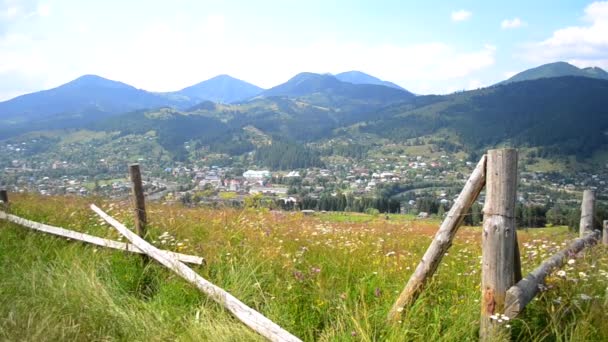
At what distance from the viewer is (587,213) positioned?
8.02 meters

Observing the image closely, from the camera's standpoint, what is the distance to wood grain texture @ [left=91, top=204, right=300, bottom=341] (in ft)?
13.0

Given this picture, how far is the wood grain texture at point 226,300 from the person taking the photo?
3973 mm

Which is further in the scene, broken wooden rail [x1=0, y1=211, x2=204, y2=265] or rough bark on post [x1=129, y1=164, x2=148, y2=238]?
rough bark on post [x1=129, y1=164, x2=148, y2=238]

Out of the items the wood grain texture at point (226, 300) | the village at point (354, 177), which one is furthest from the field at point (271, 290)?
the village at point (354, 177)

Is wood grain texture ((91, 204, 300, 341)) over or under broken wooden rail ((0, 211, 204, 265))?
under

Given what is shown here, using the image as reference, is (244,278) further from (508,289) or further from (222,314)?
(508,289)

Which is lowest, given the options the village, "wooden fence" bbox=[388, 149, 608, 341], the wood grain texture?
the village

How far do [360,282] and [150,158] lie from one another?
12838 cm

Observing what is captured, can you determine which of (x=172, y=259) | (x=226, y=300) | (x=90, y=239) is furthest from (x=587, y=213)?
(x=90, y=239)

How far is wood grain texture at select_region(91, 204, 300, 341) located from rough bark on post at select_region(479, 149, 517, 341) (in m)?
1.86

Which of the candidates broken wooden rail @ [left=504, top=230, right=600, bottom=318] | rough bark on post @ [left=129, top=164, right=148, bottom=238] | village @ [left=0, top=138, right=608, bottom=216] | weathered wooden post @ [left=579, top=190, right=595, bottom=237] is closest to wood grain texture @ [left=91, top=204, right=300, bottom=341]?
rough bark on post @ [left=129, top=164, right=148, bottom=238]

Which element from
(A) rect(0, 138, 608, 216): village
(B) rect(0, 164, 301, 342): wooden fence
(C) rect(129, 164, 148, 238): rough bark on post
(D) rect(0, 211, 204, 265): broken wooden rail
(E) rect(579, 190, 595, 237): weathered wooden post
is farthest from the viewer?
(A) rect(0, 138, 608, 216): village

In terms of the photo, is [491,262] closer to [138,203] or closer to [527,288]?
[527,288]

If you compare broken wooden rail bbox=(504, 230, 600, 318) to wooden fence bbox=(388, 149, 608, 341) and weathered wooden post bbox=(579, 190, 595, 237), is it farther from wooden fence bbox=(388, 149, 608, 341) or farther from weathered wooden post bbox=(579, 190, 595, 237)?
weathered wooden post bbox=(579, 190, 595, 237)
